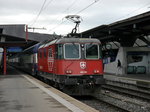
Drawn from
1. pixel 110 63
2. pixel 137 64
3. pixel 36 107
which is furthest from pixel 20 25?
pixel 36 107

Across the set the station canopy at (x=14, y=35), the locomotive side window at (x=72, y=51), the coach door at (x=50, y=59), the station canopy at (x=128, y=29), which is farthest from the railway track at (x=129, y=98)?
the station canopy at (x=14, y=35)

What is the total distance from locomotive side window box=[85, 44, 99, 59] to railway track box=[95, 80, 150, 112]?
180cm

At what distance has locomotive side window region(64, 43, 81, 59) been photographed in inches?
560

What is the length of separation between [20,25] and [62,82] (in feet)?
68.0

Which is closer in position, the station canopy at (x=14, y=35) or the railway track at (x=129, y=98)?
the railway track at (x=129, y=98)

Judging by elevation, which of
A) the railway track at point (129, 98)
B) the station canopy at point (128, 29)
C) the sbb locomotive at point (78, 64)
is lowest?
the railway track at point (129, 98)

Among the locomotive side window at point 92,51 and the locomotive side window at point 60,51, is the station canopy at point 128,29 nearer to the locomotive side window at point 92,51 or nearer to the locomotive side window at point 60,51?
the locomotive side window at point 92,51

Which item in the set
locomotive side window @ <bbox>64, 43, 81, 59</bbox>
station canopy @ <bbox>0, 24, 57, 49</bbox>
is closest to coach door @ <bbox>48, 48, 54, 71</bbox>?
locomotive side window @ <bbox>64, 43, 81, 59</bbox>

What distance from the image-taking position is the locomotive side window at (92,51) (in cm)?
1455

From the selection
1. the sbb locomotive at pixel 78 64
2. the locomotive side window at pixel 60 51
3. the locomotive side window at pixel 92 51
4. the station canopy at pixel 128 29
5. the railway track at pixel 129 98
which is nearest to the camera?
the railway track at pixel 129 98

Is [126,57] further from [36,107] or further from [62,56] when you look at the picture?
[36,107]

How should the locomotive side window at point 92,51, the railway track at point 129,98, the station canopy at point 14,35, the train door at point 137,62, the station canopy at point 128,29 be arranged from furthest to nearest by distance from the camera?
the station canopy at point 14,35 < the train door at point 137,62 < the station canopy at point 128,29 < the locomotive side window at point 92,51 < the railway track at point 129,98

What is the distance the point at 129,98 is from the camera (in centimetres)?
1566

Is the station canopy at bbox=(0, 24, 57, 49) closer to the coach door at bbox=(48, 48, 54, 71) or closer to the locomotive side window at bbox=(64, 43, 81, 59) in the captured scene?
the coach door at bbox=(48, 48, 54, 71)
